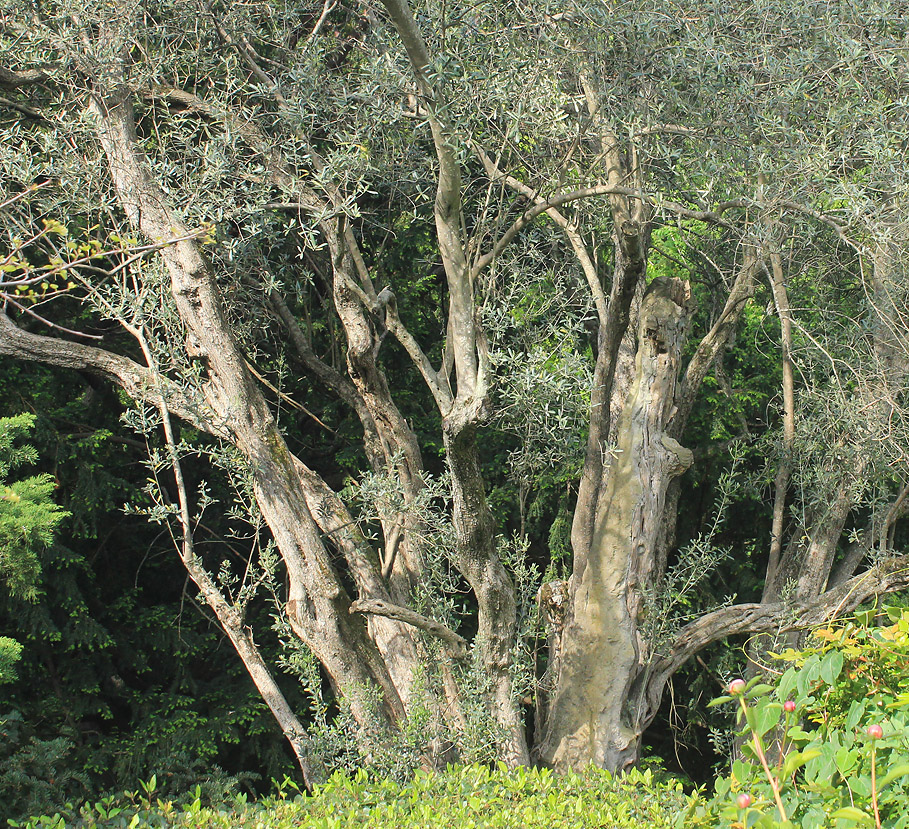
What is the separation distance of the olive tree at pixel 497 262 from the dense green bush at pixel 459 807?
2.28 ft

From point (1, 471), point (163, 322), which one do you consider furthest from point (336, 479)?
point (1, 471)

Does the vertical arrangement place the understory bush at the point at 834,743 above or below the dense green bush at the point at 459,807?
above

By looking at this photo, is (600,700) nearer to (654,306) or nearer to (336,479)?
(654,306)

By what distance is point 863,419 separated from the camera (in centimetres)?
553

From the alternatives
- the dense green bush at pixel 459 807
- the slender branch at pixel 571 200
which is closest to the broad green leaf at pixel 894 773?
the dense green bush at pixel 459 807

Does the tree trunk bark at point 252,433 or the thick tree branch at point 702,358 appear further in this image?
the thick tree branch at point 702,358

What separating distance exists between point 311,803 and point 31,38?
4796 mm

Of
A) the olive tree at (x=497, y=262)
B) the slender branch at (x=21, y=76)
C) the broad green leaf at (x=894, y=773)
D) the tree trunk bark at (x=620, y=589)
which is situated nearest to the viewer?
the broad green leaf at (x=894, y=773)

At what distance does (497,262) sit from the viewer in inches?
209

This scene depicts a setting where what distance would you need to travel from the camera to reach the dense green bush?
12.8ft

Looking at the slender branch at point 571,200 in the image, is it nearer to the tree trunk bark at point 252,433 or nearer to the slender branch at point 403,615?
the tree trunk bark at point 252,433

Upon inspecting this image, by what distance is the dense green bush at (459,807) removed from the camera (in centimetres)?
389

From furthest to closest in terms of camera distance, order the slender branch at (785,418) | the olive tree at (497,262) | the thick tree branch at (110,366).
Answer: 1. the slender branch at (785,418)
2. the thick tree branch at (110,366)
3. the olive tree at (497,262)

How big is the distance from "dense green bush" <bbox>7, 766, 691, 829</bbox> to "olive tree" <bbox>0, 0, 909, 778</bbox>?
696 mm
